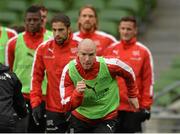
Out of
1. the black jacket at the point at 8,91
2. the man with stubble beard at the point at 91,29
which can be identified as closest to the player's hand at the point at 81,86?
the black jacket at the point at 8,91

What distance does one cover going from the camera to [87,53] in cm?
932

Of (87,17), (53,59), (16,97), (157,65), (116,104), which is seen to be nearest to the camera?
(16,97)

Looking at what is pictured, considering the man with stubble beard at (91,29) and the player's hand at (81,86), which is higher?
the man with stubble beard at (91,29)

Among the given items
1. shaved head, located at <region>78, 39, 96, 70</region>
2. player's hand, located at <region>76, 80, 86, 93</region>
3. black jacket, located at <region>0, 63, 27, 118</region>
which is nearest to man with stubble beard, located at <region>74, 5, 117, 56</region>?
shaved head, located at <region>78, 39, 96, 70</region>

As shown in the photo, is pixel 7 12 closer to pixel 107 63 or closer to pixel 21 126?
pixel 21 126

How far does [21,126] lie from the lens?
10.8 meters

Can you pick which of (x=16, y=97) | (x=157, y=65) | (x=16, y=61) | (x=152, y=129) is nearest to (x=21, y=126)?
(x=16, y=61)

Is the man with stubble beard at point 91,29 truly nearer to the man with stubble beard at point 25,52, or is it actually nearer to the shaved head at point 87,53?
the man with stubble beard at point 25,52

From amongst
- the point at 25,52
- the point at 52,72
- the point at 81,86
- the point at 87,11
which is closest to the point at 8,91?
the point at 81,86

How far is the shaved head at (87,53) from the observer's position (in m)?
9.32

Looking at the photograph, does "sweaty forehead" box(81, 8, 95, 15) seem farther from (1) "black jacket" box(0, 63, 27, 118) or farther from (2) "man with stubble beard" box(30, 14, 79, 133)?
(1) "black jacket" box(0, 63, 27, 118)

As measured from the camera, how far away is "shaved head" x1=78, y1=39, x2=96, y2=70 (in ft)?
30.6

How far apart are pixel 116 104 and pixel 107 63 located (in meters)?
0.54

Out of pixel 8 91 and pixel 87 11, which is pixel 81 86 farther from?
pixel 87 11
